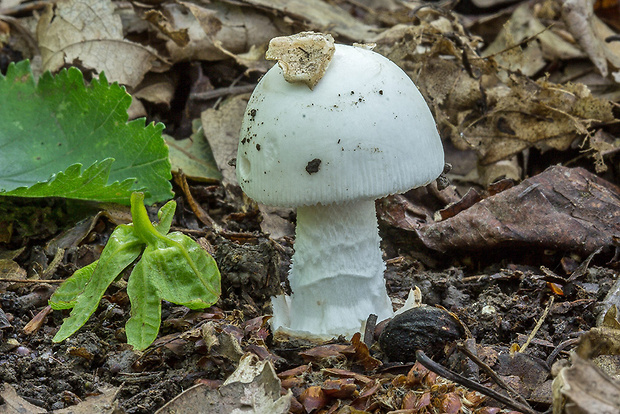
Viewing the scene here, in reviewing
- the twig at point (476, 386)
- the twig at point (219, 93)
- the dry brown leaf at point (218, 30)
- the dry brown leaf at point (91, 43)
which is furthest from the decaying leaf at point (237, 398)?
the dry brown leaf at point (218, 30)

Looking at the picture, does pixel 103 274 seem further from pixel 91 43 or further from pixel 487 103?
pixel 487 103

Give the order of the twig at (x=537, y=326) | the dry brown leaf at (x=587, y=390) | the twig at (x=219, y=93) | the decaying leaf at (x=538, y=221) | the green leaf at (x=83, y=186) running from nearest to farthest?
1. the dry brown leaf at (x=587, y=390)
2. the twig at (x=537, y=326)
3. the green leaf at (x=83, y=186)
4. the decaying leaf at (x=538, y=221)
5. the twig at (x=219, y=93)

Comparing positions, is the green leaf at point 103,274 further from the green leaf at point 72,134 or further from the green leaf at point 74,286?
the green leaf at point 72,134

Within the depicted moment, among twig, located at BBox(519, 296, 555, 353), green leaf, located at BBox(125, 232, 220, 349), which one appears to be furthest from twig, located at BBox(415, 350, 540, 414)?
green leaf, located at BBox(125, 232, 220, 349)

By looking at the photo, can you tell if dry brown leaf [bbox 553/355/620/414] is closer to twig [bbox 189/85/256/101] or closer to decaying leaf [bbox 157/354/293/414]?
decaying leaf [bbox 157/354/293/414]

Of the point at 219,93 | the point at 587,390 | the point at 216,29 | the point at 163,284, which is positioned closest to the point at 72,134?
the point at 219,93

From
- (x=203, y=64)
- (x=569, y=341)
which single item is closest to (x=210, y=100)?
(x=203, y=64)
